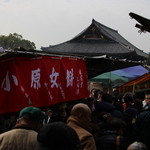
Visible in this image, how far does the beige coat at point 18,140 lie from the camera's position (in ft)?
11.2

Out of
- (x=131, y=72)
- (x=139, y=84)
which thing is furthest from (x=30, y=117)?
(x=131, y=72)

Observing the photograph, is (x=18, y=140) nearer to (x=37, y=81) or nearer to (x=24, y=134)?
(x=24, y=134)

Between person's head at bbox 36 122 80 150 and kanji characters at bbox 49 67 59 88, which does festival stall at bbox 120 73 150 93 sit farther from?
person's head at bbox 36 122 80 150

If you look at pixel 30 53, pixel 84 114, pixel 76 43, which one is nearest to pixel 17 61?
pixel 30 53

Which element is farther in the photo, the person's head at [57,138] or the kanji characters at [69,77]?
the kanji characters at [69,77]

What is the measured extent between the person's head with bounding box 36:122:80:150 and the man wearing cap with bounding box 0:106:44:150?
867 mm

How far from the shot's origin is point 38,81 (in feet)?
17.2

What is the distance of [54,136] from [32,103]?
8.25ft

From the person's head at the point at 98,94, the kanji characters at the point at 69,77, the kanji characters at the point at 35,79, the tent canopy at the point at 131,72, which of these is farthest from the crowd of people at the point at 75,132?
the tent canopy at the point at 131,72

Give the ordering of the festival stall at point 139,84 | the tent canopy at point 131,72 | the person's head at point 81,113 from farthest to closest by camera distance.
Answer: the tent canopy at point 131,72, the festival stall at point 139,84, the person's head at point 81,113

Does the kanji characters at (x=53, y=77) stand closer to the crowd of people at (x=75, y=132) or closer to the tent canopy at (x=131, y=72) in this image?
the crowd of people at (x=75, y=132)

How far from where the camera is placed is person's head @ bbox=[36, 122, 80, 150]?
2.54 meters

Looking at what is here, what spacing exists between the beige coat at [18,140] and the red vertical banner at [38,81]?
1.14 metres

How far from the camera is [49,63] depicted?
5.59 meters
